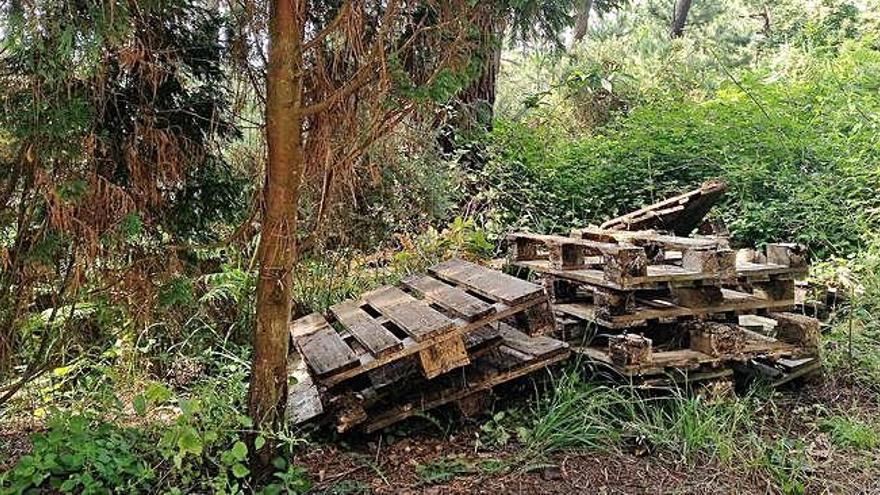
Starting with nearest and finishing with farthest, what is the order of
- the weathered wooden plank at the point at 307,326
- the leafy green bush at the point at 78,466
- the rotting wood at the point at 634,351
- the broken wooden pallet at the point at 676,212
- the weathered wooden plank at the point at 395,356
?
the leafy green bush at the point at 78,466
the weathered wooden plank at the point at 395,356
the rotting wood at the point at 634,351
the weathered wooden plank at the point at 307,326
the broken wooden pallet at the point at 676,212

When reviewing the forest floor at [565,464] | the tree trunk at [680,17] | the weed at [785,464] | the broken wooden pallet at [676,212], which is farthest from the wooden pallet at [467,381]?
the tree trunk at [680,17]

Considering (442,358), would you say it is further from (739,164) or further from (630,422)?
(739,164)

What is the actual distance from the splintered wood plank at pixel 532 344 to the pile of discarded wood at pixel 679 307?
0.21 metres

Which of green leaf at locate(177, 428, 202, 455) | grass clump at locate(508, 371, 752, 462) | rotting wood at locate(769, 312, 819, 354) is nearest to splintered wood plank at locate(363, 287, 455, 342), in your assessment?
grass clump at locate(508, 371, 752, 462)

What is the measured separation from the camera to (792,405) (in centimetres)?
326

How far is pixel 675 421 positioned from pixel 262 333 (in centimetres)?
185

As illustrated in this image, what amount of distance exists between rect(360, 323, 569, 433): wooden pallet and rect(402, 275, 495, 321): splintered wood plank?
0.26 m

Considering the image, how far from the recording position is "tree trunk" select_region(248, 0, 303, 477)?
219 centimetres

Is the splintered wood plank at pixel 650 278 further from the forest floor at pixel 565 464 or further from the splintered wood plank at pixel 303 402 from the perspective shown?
the splintered wood plank at pixel 303 402

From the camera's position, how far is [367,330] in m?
3.03

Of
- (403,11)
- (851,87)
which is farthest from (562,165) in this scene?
(403,11)

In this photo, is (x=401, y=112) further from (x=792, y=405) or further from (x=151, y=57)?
(x=792, y=405)

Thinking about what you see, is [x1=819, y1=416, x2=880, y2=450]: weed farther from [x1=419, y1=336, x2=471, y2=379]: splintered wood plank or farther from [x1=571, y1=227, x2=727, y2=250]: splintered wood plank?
[x1=419, y1=336, x2=471, y2=379]: splintered wood plank

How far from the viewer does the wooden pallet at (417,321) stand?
272 centimetres
